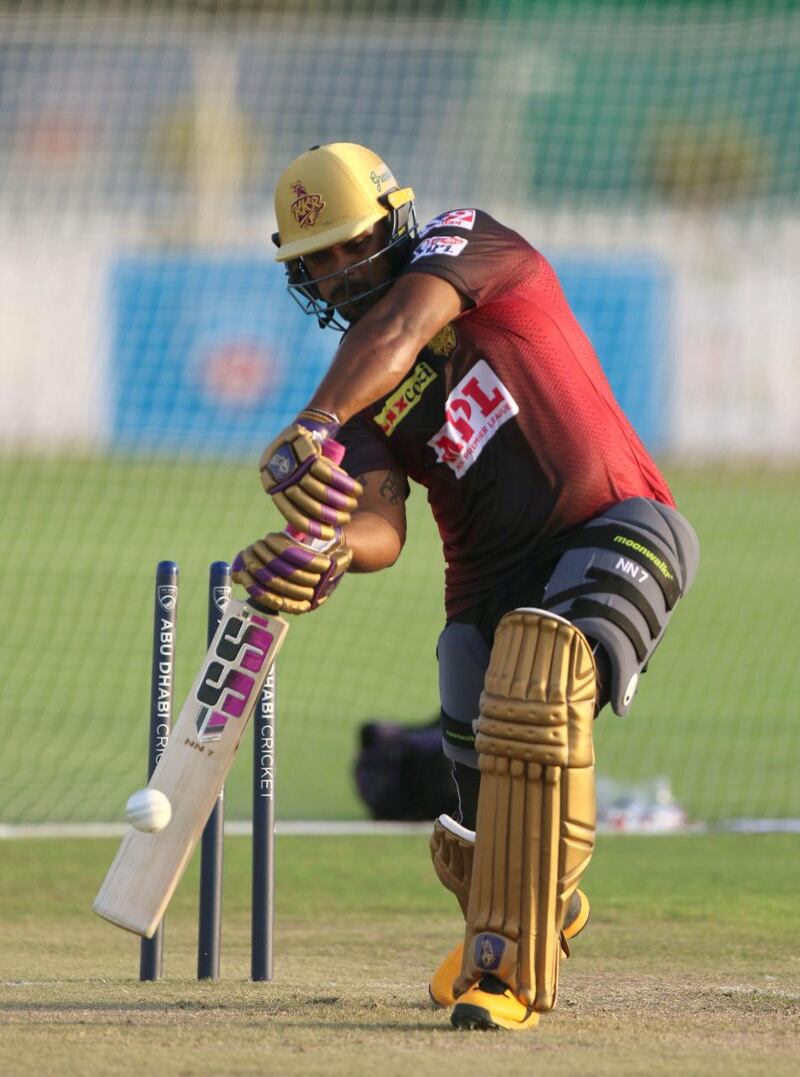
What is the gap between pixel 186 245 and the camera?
18.8 metres

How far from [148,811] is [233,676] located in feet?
1.04

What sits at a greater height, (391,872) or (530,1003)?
(530,1003)

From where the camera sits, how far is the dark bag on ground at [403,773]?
6867 mm

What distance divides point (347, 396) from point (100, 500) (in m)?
13.0

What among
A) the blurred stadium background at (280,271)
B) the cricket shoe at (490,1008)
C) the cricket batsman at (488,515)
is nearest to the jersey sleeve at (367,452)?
the cricket batsman at (488,515)

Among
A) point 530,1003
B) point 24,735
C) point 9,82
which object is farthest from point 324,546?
point 9,82

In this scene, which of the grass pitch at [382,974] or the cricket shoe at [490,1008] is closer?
the grass pitch at [382,974]

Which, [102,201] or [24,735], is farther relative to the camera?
[102,201]

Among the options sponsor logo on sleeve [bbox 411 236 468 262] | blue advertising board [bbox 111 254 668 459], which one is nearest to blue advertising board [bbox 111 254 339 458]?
blue advertising board [bbox 111 254 668 459]

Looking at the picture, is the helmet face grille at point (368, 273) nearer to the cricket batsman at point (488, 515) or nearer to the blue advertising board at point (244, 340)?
the cricket batsman at point (488, 515)

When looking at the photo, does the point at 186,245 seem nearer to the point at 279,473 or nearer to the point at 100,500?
the point at 100,500

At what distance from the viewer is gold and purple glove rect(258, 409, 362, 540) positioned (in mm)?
3318

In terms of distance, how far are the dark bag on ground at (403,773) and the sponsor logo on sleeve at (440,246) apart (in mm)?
3416

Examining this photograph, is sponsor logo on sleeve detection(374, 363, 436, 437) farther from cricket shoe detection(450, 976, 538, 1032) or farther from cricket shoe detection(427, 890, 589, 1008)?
cricket shoe detection(450, 976, 538, 1032)
